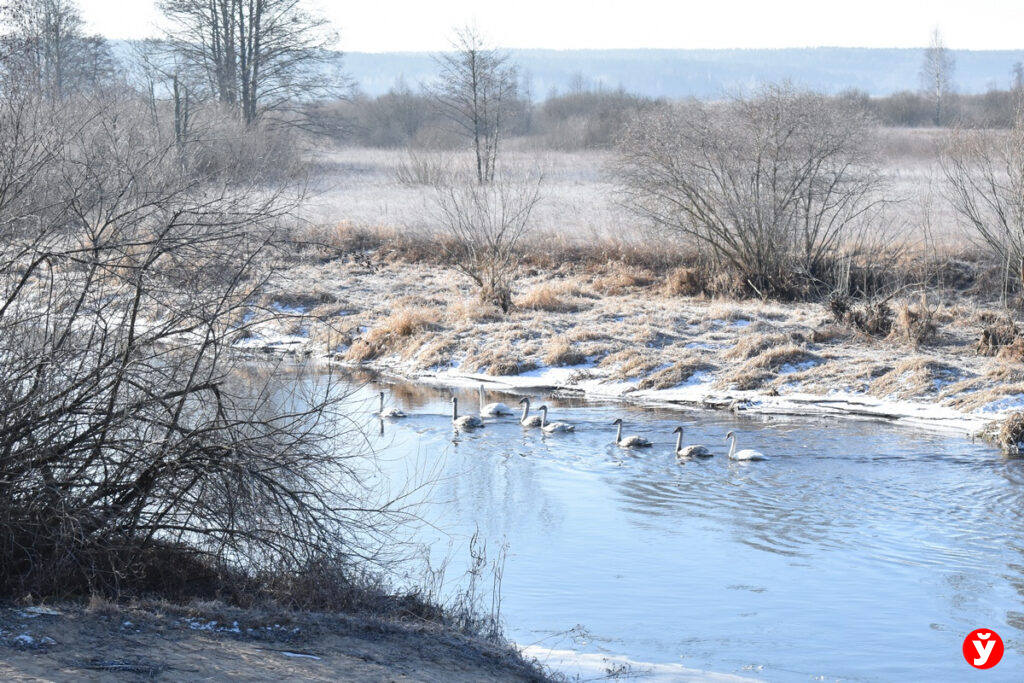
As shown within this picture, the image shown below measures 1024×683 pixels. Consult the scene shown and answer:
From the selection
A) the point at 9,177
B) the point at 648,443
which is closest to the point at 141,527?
the point at 9,177

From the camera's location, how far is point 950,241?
23.7 meters

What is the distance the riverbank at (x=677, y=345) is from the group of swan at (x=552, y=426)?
6.63 feet

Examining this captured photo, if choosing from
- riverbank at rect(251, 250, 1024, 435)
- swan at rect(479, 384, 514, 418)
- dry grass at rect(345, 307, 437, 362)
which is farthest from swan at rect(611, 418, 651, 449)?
dry grass at rect(345, 307, 437, 362)

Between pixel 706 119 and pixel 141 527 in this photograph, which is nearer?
pixel 141 527

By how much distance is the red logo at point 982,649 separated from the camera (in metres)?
7.19

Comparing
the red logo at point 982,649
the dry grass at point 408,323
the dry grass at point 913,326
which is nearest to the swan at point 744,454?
the red logo at point 982,649

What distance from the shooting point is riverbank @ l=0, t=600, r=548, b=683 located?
5.55m

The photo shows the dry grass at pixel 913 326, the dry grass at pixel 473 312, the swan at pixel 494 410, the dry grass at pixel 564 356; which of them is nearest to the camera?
the swan at pixel 494 410

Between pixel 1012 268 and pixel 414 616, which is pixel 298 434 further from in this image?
pixel 1012 268

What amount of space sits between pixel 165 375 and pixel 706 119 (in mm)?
16792

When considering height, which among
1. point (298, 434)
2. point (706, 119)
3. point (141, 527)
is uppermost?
point (706, 119)

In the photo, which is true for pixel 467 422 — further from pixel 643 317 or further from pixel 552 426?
pixel 643 317

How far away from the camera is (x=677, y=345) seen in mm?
18656

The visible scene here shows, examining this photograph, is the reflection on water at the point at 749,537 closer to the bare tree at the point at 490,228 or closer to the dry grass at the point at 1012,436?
the dry grass at the point at 1012,436
